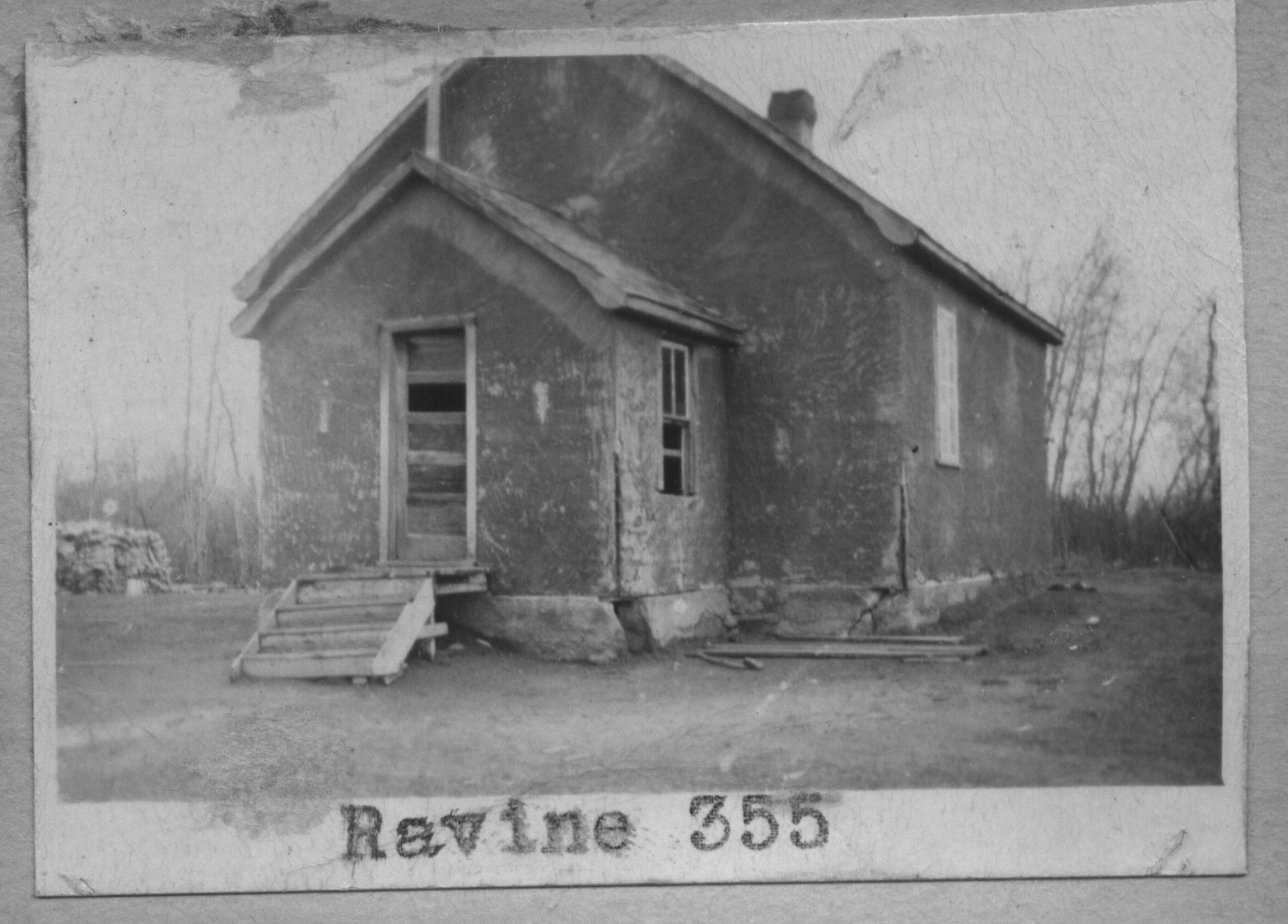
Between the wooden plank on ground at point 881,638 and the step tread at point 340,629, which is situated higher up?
the step tread at point 340,629

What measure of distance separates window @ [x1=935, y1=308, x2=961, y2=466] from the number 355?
9.52 ft

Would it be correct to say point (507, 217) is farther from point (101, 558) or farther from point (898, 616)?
point (898, 616)

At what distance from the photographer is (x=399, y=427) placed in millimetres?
6562

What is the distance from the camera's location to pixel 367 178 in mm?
5699

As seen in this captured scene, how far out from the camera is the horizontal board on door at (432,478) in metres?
6.57

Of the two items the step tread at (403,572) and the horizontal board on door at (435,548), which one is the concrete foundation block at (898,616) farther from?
the horizontal board on door at (435,548)

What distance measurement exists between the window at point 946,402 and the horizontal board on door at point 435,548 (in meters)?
3.04

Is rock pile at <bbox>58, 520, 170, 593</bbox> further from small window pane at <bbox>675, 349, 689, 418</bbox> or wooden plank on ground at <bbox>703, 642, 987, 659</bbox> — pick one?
small window pane at <bbox>675, 349, 689, 418</bbox>

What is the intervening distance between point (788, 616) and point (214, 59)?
14.1 ft

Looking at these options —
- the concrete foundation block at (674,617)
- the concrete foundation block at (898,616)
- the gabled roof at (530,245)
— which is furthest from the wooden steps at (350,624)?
the concrete foundation block at (898,616)

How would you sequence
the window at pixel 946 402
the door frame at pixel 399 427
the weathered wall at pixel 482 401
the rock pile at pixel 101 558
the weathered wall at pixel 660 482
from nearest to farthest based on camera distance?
the rock pile at pixel 101 558
the weathered wall at pixel 482 401
the door frame at pixel 399 427
the weathered wall at pixel 660 482
the window at pixel 946 402

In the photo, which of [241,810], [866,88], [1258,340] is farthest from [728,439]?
[241,810]

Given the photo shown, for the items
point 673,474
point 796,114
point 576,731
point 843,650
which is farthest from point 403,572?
point 796,114

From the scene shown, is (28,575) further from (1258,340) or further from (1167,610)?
(1258,340)
